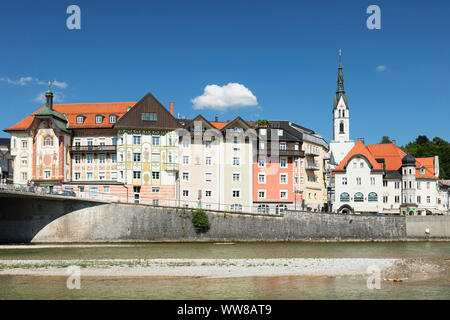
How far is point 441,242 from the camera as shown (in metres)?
67.2

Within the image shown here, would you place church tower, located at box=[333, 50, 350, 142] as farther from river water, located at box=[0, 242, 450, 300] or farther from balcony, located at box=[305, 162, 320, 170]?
river water, located at box=[0, 242, 450, 300]

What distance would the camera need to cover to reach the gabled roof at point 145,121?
71.9m

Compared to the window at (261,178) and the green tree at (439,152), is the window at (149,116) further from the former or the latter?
the green tree at (439,152)

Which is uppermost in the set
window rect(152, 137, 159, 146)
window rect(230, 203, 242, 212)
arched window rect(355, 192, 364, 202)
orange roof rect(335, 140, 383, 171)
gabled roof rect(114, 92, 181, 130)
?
gabled roof rect(114, 92, 181, 130)

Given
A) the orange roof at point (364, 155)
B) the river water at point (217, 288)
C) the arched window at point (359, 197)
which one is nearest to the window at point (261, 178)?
the orange roof at point (364, 155)

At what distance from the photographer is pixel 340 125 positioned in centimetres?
13862

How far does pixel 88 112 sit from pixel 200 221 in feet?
88.2

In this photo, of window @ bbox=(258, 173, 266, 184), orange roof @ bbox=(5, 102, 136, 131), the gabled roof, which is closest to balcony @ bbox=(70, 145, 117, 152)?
orange roof @ bbox=(5, 102, 136, 131)

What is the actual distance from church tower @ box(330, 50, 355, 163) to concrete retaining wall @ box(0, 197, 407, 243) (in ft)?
239

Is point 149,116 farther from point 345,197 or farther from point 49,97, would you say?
A: point 345,197

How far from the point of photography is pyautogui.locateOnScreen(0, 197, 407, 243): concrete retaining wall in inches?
2547

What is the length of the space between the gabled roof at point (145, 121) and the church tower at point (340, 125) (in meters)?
72.5
